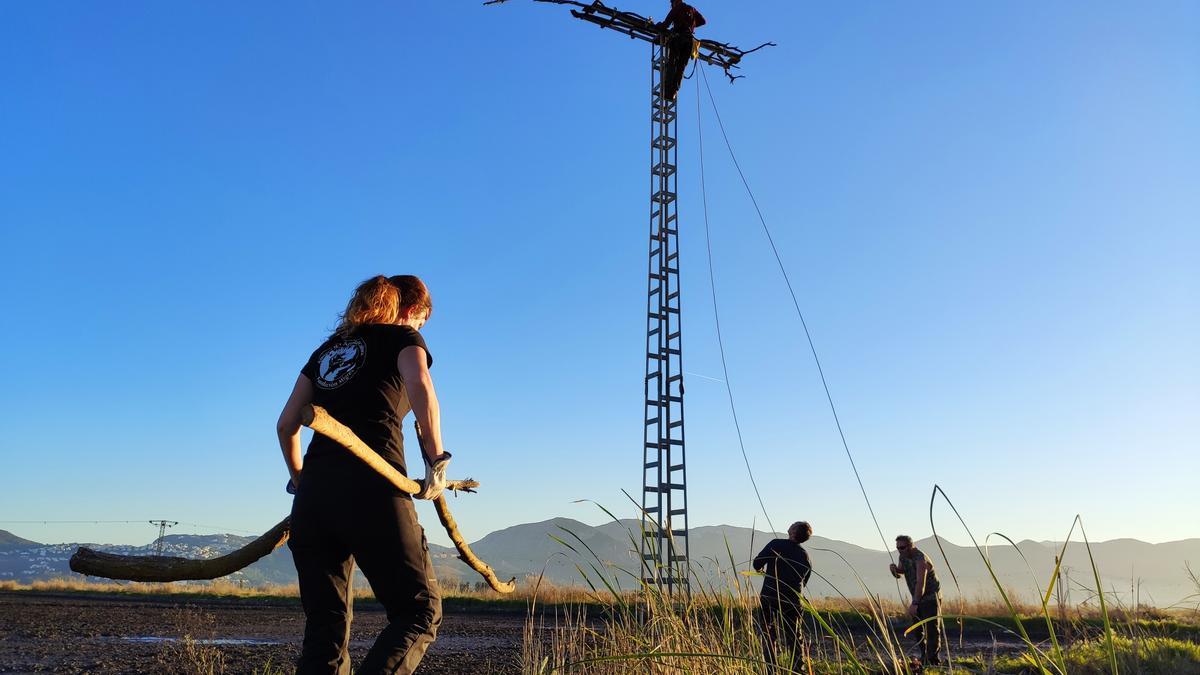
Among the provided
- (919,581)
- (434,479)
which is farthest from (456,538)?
(919,581)

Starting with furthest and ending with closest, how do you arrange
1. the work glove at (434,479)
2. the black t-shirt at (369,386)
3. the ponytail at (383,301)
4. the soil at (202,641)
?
the soil at (202,641) < the ponytail at (383,301) < the black t-shirt at (369,386) < the work glove at (434,479)

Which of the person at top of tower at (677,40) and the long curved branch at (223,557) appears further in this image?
the person at top of tower at (677,40)

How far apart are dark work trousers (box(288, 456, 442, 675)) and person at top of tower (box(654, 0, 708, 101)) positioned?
14.0 m

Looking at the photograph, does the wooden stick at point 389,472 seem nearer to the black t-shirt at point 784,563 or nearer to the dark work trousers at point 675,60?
the black t-shirt at point 784,563

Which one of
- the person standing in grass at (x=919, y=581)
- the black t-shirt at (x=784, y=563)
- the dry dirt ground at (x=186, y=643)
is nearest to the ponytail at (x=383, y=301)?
the dry dirt ground at (x=186, y=643)

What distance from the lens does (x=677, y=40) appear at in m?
15.8

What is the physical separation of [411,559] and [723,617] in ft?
4.88

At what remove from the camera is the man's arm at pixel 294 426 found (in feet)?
11.5

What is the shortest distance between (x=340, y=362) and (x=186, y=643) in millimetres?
4700

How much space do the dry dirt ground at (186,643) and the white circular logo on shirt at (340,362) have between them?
2.67m

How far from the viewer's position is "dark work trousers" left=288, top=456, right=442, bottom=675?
10.2ft

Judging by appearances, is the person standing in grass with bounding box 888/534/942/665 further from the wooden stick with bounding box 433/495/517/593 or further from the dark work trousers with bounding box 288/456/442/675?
the dark work trousers with bounding box 288/456/442/675

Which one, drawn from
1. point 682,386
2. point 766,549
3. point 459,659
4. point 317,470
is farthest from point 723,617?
point 682,386

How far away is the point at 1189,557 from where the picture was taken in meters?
4.59
